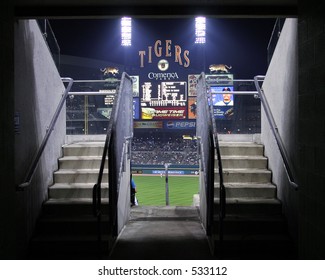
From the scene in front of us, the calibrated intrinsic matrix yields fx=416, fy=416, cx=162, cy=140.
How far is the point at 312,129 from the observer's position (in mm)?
3402

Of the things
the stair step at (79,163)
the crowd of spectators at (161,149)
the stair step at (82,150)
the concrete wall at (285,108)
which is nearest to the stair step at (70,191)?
the stair step at (79,163)

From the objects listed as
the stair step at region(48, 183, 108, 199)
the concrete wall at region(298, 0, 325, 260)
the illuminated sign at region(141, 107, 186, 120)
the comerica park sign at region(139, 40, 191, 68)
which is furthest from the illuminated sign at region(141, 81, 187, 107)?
the concrete wall at region(298, 0, 325, 260)

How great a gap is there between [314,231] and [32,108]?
4.13m

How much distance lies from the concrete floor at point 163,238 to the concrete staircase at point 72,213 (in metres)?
0.40

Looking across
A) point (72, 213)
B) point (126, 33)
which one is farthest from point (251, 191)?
point (126, 33)

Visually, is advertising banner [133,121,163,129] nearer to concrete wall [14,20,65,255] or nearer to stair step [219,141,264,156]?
stair step [219,141,264,156]

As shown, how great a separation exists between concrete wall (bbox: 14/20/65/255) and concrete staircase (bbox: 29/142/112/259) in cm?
17

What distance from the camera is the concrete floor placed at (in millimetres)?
5301

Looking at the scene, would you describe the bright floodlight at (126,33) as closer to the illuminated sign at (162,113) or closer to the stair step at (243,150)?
the illuminated sign at (162,113)

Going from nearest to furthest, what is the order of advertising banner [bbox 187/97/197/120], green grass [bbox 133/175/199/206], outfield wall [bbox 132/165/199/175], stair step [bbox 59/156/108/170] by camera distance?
stair step [bbox 59/156/108/170] < green grass [bbox 133/175/199/206] < advertising banner [bbox 187/97/197/120] < outfield wall [bbox 132/165/199/175]

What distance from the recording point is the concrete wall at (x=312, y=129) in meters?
3.20

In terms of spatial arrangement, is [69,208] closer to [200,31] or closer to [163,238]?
[163,238]

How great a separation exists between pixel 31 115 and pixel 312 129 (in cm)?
389

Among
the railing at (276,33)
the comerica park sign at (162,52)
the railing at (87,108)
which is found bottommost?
the railing at (87,108)
